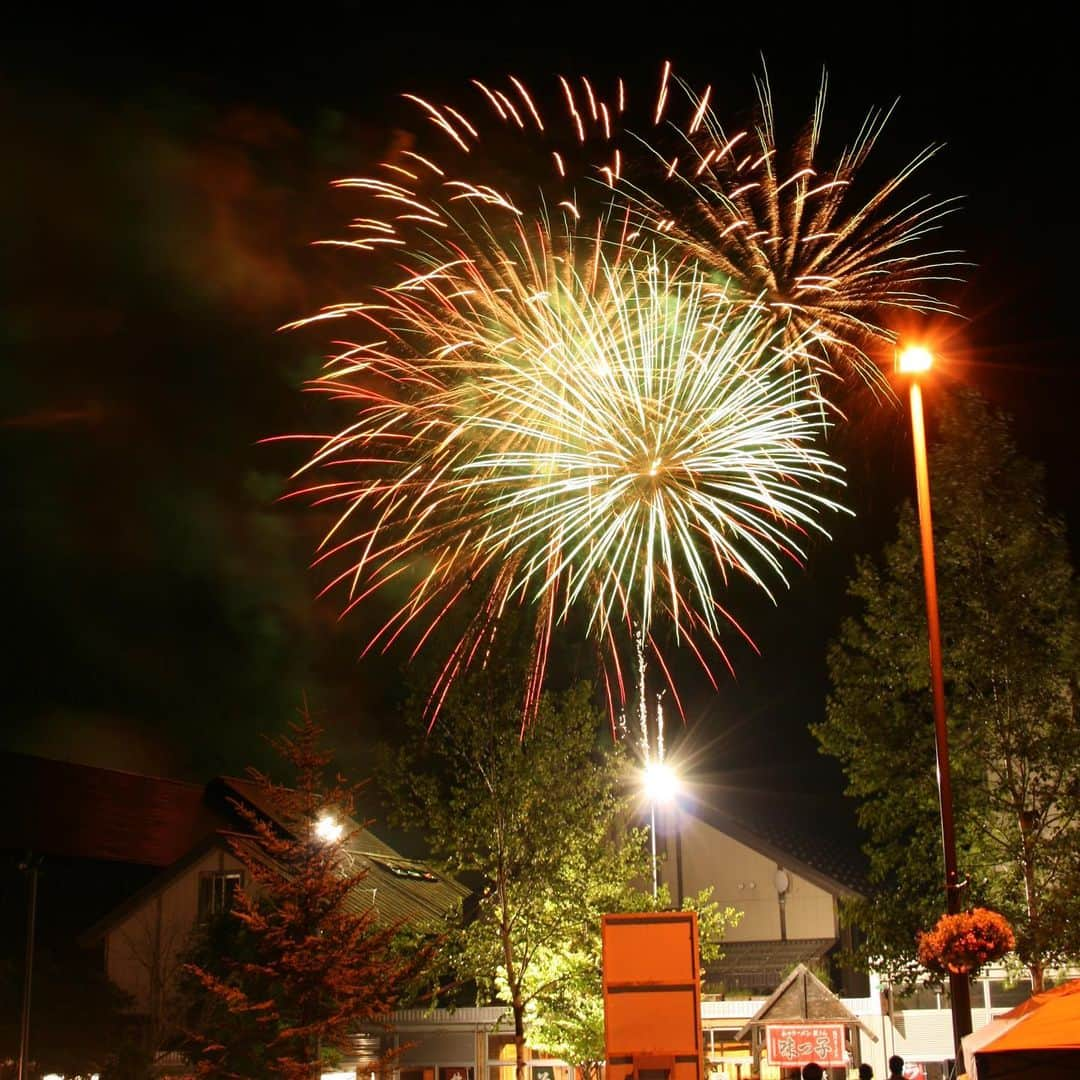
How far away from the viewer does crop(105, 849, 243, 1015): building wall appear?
40.8 meters

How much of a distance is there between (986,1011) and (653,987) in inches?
909

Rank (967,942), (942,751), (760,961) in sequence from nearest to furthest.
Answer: (967,942) < (942,751) < (760,961)

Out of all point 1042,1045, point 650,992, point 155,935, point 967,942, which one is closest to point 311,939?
point 650,992

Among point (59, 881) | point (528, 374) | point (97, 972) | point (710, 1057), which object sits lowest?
point (710, 1057)

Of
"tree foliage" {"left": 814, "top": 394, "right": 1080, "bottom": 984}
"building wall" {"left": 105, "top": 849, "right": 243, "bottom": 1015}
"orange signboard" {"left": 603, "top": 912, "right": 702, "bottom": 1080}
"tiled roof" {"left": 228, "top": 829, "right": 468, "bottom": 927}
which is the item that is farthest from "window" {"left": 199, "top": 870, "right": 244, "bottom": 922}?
"orange signboard" {"left": 603, "top": 912, "right": 702, "bottom": 1080}

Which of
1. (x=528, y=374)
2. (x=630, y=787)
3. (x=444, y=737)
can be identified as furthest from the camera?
(x=630, y=787)

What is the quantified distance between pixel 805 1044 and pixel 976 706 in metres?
6.99

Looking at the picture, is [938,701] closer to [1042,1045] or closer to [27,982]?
[1042,1045]

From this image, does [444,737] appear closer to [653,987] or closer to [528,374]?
[528,374]

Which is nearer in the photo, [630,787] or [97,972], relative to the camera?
[630,787]

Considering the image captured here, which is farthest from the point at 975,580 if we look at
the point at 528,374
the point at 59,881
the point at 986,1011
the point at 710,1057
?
the point at 59,881

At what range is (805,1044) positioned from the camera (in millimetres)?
20703

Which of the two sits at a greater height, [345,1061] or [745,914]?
[745,914]

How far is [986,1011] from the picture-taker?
1388 inches
